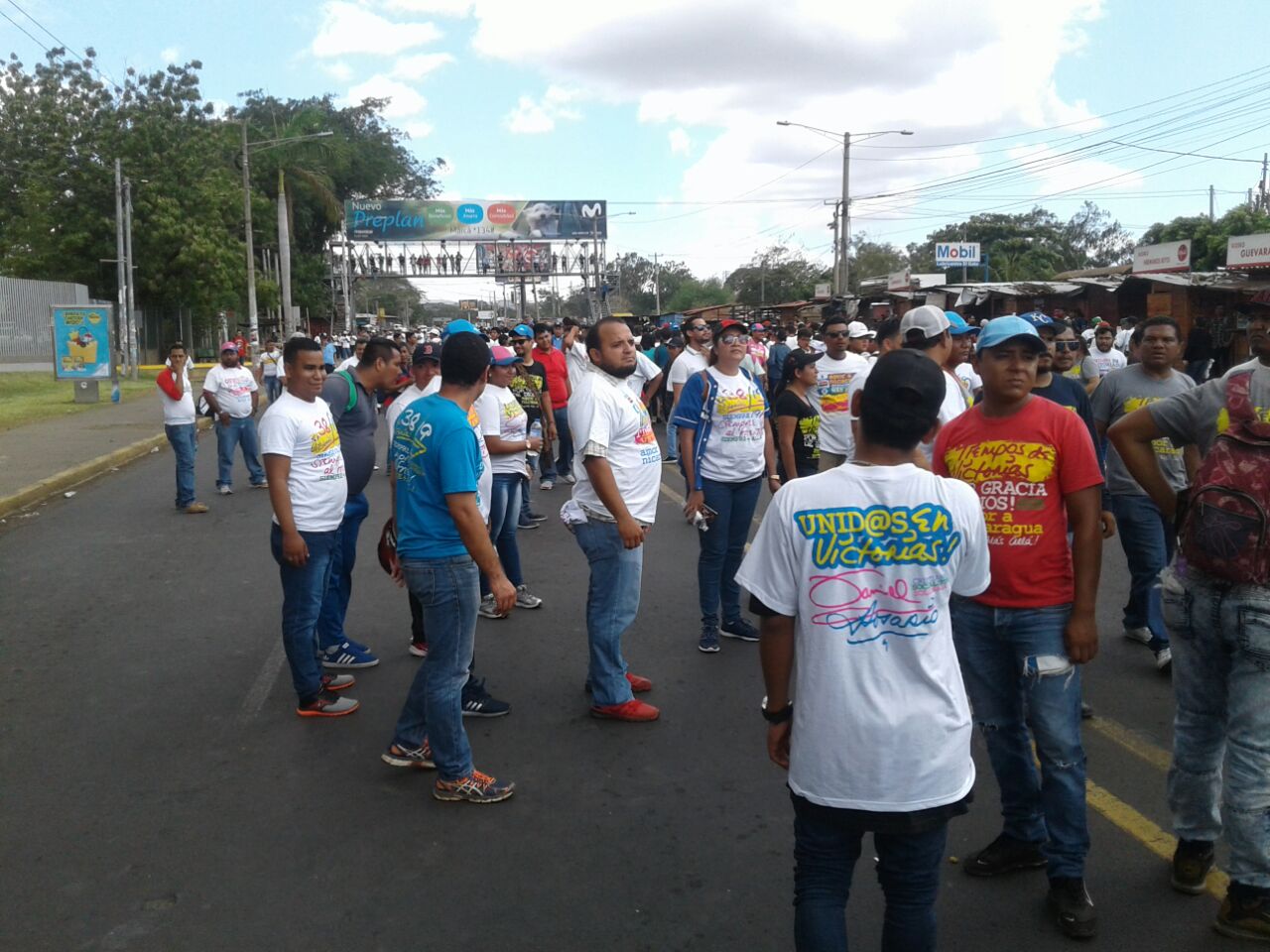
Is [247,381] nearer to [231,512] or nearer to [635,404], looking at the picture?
[231,512]

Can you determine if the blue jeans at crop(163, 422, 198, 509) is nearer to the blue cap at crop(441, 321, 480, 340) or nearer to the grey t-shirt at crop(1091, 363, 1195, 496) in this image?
the blue cap at crop(441, 321, 480, 340)

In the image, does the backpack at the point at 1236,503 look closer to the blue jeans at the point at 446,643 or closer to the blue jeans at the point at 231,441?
the blue jeans at the point at 446,643

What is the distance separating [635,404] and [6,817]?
2.99 meters

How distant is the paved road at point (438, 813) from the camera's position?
11.0ft

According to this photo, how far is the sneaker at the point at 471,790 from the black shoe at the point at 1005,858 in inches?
68.5

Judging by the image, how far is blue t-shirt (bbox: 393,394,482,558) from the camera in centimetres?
401

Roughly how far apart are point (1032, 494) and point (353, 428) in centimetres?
400

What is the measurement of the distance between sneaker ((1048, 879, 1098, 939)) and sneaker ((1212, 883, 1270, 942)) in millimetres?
362

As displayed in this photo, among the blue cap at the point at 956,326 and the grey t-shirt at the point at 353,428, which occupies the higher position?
the blue cap at the point at 956,326

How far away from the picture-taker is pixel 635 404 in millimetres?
4883

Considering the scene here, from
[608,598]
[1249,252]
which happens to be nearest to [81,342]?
[608,598]

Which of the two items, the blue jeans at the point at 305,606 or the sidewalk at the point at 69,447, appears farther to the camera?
the sidewalk at the point at 69,447

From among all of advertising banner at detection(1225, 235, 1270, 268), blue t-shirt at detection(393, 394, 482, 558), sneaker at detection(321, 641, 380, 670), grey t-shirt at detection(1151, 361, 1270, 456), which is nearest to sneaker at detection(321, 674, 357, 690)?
sneaker at detection(321, 641, 380, 670)

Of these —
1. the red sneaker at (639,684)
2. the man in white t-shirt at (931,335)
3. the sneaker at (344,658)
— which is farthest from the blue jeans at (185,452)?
the man in white t-shirt at (931,335)
